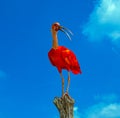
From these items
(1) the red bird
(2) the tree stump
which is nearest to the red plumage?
(1) the red bird

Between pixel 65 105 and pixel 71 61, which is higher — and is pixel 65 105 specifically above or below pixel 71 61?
below

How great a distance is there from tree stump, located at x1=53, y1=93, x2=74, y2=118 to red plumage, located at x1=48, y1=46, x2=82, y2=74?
211 centimetres

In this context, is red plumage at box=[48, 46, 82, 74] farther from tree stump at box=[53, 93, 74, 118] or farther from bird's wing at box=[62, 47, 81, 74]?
tree stump at box=[53, 93, 74, 118]

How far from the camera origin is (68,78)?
42.3 feet

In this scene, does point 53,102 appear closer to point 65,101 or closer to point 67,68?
point 65,101

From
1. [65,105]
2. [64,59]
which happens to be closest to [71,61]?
[64,59]

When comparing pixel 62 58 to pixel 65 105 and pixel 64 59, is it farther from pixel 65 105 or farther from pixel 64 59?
pixel 65 105

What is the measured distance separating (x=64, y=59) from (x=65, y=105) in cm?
258

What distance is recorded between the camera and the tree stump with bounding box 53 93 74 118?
11.2m

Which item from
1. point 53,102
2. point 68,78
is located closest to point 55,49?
point 68,78

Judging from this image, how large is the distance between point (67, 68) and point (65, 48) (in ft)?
2.13

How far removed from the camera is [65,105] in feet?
37.1

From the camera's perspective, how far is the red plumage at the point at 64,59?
13.5m

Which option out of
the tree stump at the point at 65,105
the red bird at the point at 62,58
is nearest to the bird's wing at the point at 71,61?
the red bird at the point at 62,58
